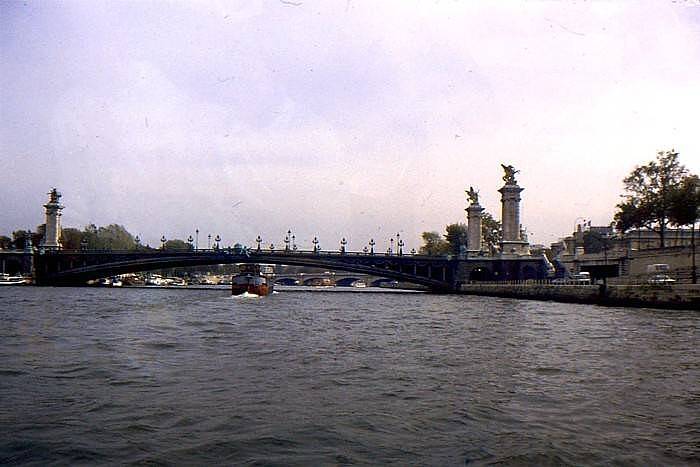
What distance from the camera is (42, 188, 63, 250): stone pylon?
81000 mm

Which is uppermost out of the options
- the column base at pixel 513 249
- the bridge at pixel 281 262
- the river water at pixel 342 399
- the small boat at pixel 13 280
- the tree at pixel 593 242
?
the tree at pixel 593 242

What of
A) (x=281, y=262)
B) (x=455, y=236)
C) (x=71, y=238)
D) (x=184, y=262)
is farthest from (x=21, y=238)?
(x=455, y=236)

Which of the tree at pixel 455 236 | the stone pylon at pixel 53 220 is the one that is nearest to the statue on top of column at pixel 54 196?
the stone pylon at pixel 53 220

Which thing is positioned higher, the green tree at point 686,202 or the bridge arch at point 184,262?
the green tree at point 686,202

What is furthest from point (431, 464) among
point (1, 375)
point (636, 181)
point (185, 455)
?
point (636, 181)

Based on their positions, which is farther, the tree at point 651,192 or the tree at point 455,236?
the tree at point 455,236

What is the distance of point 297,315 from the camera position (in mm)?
30844

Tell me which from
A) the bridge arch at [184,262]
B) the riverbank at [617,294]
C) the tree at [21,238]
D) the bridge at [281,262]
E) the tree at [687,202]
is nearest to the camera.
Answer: the riverbank at [617,294]

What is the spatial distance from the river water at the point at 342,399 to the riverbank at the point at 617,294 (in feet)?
51.9

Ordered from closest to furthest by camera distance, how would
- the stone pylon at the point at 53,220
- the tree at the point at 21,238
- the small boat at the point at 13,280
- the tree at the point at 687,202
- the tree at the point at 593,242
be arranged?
1. the tree at the point at 687,202
2. the small boat at the point at 13,280
3. the stone pylon at the point at 53,220
4. the tree at the point at 21,238
5. the tree at the point at 593,242

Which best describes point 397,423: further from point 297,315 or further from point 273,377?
point 297,315

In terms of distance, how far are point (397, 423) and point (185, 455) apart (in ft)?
9.47

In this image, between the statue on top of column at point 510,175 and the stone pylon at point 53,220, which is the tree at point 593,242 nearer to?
the statue on top of column at point 510,175

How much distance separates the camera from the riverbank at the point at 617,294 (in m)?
34.4
